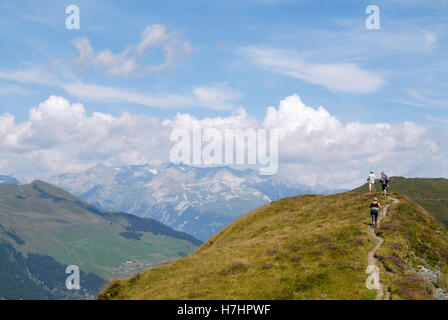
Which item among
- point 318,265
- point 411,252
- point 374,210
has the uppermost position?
point 374,210

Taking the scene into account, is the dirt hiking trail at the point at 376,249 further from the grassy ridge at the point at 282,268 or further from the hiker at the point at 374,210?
the hiker at the point at 374,210

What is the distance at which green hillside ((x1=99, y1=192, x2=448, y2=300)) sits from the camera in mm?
39250

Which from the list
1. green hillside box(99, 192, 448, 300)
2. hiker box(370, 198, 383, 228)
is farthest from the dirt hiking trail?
hiker box(370, 198, 383, 228)

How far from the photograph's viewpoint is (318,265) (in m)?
44.5

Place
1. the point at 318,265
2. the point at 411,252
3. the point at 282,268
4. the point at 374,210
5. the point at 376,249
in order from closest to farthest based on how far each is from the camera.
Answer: the point at 318,265 → the point at 282,268 → the point at 376,249 → the point at 411,252 → the point at 374,210

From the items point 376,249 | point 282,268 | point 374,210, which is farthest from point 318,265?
point 374,210

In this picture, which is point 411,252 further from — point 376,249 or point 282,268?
point 282,268

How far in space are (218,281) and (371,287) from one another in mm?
16016

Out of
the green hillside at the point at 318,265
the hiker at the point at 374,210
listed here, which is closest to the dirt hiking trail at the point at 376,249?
the green hillside at the point at 318,265

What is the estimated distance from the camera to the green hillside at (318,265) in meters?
39.2

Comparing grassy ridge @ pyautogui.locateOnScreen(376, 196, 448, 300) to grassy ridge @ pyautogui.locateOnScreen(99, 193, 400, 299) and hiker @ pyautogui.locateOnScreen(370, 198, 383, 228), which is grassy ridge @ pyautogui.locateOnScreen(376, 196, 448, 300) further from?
grassy ridge @ pyautogui.locateOnScreen(99, 193, 400, 299)
